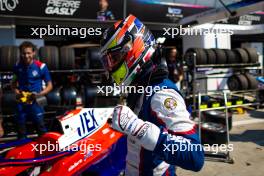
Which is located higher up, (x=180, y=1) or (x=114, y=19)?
(x=180, y=1)

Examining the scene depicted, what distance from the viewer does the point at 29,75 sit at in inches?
192

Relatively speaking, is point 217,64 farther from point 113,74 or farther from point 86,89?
point 113,74

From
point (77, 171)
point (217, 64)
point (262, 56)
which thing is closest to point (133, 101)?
point (77, 171)

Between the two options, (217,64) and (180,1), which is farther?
(180,1)

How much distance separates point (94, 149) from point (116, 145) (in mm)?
233

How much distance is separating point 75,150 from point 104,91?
3756mm

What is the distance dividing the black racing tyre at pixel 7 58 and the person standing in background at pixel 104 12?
3.79m

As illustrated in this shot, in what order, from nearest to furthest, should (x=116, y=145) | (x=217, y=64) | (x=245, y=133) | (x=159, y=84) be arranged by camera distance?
(x=159, y=84) → (x=116, y=145) → (x=245, y=133) → (x=217, y=64)

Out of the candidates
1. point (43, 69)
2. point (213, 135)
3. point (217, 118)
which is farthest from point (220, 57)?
point (43, 69)

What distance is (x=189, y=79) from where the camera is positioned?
9055 millimetres


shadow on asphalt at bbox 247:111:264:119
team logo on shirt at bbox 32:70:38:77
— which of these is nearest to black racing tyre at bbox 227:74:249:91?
shadow on asphalt at bbox 247:111:264:119

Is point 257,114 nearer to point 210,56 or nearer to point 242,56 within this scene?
point 242,56

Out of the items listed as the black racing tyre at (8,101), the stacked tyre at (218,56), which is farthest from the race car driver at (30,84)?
the stacked tyre at (218,56)
